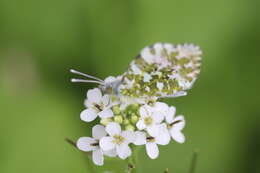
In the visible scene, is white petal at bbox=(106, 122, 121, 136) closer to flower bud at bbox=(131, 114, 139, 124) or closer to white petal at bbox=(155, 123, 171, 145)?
flower bud at bbox=(131, 114, 139, 124)

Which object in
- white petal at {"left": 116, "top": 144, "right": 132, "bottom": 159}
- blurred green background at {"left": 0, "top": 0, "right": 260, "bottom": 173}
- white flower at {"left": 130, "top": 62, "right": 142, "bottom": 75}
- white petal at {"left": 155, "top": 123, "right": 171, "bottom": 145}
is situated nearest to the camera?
white petal at {"left": 116, "top": 144, "right": 132, "bottom": 159}

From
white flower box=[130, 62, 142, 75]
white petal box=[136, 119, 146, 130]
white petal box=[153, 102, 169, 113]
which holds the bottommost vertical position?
white petal box=[136, 119, 146, 130]

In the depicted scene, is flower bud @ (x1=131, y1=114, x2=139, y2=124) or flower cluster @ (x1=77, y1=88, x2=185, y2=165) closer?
flower cluster @ (x1=77, y1=88, x2=185, y2=165)

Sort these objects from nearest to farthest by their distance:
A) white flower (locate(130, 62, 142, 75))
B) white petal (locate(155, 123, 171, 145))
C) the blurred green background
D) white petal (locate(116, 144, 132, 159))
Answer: white petal (locate(116, 144, 132, 159)) < white petal (locate(155, 123, 171, 145)) < white flower (locate(130, 62, 142, 75)) < the blurred green background

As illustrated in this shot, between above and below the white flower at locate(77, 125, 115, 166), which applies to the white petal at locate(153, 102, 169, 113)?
above

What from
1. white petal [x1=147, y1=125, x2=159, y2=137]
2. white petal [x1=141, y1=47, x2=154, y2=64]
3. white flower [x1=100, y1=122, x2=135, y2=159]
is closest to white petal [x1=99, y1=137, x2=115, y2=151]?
white flower [x1=100, y1=122, x2=135, y2=159]

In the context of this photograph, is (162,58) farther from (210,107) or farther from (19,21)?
(19,21)

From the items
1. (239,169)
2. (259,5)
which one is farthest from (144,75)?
(259,5)
